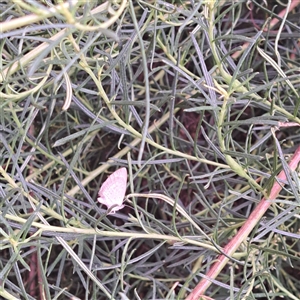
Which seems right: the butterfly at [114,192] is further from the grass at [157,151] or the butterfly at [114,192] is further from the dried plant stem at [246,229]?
the dried plant stem at [246,229]

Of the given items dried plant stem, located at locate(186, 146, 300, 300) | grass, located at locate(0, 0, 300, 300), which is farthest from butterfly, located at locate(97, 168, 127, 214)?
dried plant stem, located at locate(186, 146, 300, 300)

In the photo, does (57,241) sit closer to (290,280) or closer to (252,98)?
(252,98)

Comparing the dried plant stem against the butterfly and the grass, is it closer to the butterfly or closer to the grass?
the grass

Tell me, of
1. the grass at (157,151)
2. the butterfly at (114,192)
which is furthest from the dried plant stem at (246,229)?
the butterfly at (114,192)

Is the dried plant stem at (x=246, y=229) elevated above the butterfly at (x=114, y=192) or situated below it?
below
